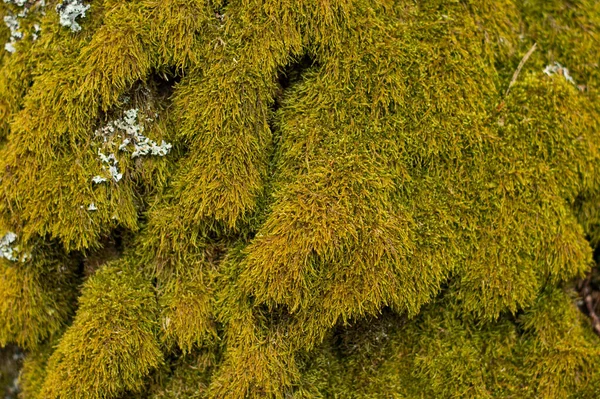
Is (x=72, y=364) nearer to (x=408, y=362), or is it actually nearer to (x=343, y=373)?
(x=343, y=373)

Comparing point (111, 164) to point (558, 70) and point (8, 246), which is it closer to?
point (8, 246)

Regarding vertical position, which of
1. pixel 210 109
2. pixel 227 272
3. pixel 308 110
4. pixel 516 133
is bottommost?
pixel 516 133

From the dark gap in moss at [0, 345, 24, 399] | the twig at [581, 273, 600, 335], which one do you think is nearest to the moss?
the dark gap in moss at [0, 345, 24, 399]

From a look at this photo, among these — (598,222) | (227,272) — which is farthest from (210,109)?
(598,222)

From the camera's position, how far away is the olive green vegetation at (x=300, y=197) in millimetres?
1917

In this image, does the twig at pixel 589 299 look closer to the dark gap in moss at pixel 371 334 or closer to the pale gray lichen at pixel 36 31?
the dark gap in moss at pixel 371 334

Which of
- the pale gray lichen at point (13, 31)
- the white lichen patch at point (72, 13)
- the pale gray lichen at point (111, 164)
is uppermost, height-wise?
the pale gray lichen at point (13, 31)

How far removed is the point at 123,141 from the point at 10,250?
73 cm

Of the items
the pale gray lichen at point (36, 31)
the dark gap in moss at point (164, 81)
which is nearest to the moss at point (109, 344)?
the dark gap in moss at point (164, 81)

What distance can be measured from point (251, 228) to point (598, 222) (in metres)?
1.62

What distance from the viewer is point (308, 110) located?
6.59 feet

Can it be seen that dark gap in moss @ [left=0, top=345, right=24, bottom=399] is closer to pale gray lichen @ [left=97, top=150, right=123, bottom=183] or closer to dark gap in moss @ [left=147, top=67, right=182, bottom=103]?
pale gray lichen @ [left=97, top=150, right=123, bottom=183]

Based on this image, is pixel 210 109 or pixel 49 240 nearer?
pixel 210 109

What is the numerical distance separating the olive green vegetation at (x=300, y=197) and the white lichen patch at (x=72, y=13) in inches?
1.0
